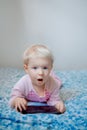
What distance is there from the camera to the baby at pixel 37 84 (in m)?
1.22

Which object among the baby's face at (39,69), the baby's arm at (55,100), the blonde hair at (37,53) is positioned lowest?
the baby's arm at (55,100)

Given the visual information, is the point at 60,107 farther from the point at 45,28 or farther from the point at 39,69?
the point at 45,28

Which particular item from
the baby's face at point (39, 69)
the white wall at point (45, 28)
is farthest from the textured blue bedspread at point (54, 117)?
the white wall at point (45, 28)

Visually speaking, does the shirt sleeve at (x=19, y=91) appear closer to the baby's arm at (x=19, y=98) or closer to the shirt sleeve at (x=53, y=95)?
the baby's arm at (x=19, y=98)

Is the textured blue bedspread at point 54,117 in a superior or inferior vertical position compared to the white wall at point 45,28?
inferior

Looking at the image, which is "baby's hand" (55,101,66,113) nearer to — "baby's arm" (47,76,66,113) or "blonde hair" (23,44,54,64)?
"baby's arm" (47,76,66,113)

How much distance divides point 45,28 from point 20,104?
1.19 m

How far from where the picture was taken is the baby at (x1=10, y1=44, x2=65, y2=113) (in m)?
1.22

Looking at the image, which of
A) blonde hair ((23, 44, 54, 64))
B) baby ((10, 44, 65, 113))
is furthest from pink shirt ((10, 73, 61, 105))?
blonde hair ((23, 44, 54, 64))

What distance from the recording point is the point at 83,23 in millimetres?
2320

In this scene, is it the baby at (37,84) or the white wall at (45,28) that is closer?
the baby at (37,84)

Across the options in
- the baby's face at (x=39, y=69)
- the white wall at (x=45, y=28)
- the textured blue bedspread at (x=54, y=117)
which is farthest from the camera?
the white wall at (x=45, y=28)

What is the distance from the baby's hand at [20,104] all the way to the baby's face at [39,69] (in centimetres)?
11

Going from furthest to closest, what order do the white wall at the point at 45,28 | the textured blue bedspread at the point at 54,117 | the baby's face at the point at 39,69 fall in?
the white wall at the point at 45,28
the baby's face at the point at 39,69
the textured blue bedspread at the point at 54,117
